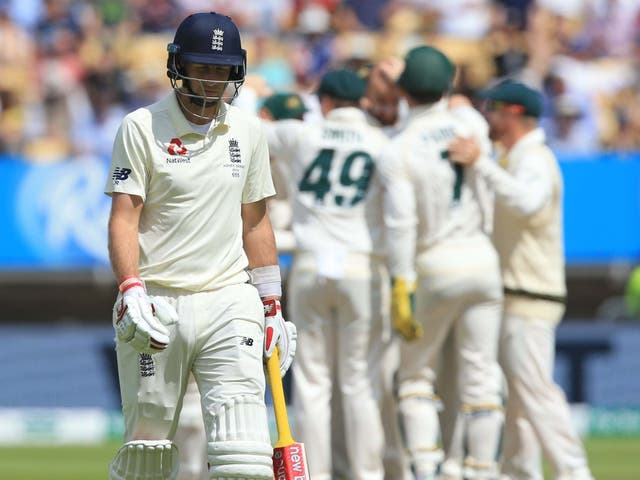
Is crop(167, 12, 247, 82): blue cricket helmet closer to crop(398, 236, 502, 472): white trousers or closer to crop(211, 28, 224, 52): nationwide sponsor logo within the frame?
crop(211, 28, 224, 52): nationwide sponsor logo

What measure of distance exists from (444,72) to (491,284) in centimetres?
101

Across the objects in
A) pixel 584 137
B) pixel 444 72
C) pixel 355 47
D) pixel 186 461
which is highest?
pixel 355 47

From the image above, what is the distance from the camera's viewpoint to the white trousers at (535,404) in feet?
22.1

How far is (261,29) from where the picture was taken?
1427 centimetres

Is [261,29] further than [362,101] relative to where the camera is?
Yes

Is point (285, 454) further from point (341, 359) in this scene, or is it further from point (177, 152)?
point (341, 359)

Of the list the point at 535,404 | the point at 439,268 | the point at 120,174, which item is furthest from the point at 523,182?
the point at 120,174

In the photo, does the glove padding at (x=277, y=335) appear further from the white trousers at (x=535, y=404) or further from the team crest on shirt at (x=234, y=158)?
the white trousers at (x=535, y=404)

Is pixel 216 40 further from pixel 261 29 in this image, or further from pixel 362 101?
pixel 261 29

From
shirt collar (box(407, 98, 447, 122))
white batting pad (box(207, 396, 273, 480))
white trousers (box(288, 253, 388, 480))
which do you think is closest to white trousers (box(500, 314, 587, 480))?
white trousers (box(288, 253, 388, 480))

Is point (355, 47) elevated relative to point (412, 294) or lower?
elevated

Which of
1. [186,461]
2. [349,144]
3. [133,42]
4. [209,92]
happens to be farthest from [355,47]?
[209,92]

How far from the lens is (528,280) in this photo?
6.90m

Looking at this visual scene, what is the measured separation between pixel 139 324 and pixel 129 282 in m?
0.16
